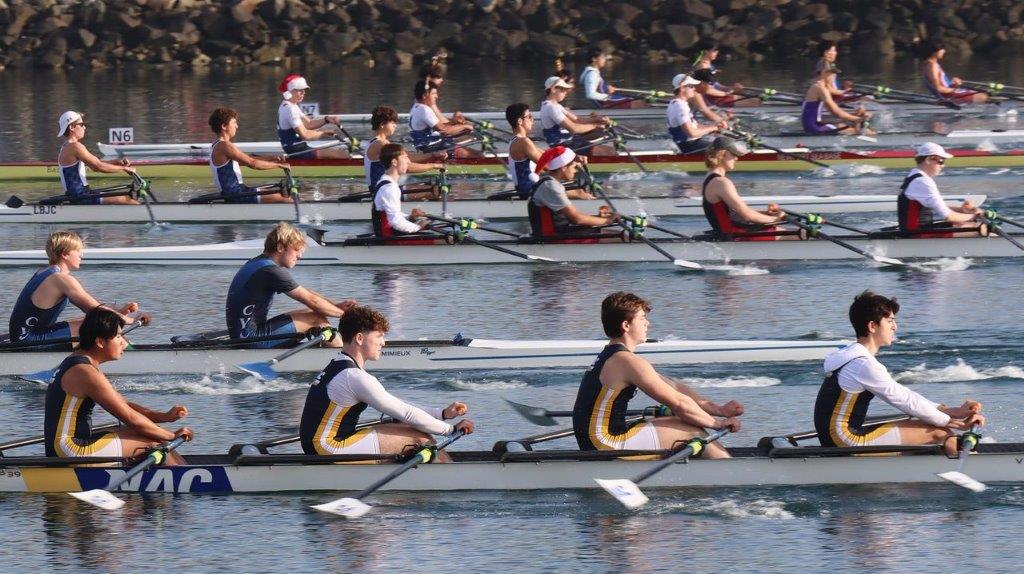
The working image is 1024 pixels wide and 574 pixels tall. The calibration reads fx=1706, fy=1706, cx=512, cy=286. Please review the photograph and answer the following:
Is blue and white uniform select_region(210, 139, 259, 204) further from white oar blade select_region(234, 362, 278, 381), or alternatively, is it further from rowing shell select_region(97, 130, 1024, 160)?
white oar blade select_region(234, 362, 278, 381)

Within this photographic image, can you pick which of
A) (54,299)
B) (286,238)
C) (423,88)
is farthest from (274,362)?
(423,88)

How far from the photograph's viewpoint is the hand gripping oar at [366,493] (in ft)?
37.1

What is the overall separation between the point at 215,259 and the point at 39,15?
27042 millimetres

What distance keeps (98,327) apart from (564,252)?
9.53 m

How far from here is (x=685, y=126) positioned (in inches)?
1023

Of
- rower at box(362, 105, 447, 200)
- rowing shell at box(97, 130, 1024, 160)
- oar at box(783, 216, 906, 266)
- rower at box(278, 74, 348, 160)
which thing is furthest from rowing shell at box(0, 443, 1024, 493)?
rowing shell at box(97, 130, 1024, 160)

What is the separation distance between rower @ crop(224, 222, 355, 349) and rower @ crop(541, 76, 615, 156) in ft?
36.1

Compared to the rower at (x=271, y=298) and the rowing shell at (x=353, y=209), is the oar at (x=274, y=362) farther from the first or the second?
the rowing shell at (x=353, y=209)

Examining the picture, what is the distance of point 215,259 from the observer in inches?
824

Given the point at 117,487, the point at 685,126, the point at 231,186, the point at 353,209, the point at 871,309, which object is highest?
the point at 685,126

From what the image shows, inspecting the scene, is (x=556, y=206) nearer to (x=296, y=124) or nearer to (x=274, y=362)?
(x=274, y=362)

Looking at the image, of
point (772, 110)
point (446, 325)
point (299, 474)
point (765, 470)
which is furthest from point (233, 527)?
point (772, 110)

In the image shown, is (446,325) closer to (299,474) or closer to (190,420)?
(190,420)

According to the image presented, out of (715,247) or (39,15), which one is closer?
(715,247)
